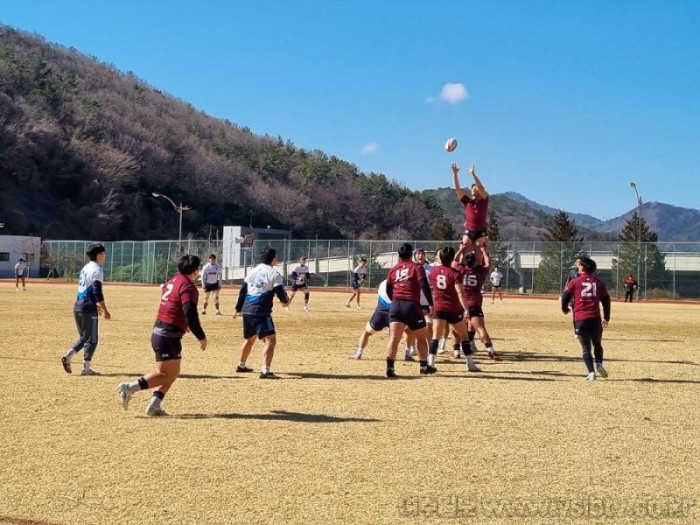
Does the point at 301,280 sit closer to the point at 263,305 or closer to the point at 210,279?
the point at 210,279

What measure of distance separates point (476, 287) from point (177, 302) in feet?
23.2

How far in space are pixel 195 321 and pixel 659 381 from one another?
723 centimetres

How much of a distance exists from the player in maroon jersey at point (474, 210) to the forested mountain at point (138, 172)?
77.1m

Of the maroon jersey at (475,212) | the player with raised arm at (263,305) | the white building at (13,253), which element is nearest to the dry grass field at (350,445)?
the player with raised arm at (263,305)

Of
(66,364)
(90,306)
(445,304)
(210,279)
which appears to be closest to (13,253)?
(210,279)

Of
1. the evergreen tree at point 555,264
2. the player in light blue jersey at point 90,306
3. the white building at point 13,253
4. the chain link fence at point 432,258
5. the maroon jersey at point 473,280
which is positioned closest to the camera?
the player in light blue jersey at point 90,306

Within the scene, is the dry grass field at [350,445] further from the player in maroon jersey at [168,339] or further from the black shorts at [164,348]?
the black shorts at [164,348]

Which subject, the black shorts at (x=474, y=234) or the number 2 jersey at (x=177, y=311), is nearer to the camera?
the number 2 jersey at (x=177, y=311)

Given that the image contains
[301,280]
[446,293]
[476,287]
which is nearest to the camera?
[446,293]

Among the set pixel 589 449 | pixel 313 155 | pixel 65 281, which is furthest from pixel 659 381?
pixel 313 155

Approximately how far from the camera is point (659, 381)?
35.7 ft

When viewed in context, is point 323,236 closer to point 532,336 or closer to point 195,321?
point 532,336

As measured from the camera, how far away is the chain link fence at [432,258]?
44.4 meters

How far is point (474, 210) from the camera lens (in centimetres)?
1332
